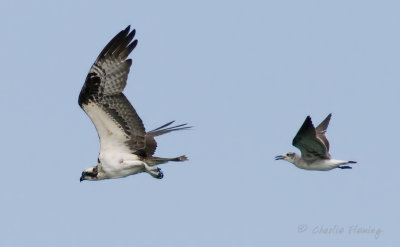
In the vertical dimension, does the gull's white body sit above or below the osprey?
below

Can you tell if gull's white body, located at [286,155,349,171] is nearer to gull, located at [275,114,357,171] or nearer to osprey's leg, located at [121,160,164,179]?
gull, located at [275,114,357,171]

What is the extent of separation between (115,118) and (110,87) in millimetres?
644

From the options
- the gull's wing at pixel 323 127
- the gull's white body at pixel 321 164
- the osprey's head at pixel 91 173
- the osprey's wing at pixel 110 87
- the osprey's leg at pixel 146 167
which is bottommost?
the gull's white body at pixel 321 164

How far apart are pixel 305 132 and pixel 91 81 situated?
544 centimetres

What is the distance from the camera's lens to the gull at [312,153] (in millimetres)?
23188

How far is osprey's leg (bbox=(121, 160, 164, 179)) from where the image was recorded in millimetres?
20453

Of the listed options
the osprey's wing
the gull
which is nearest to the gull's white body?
the gull

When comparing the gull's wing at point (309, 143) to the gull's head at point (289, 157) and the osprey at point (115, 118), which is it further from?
the osprey at point (115, 118)

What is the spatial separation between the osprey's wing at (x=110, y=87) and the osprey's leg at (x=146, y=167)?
0.75m

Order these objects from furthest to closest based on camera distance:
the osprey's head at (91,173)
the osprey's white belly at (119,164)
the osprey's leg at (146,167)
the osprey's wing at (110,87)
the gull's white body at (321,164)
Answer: the gull's white body at (321,164) < the osprey's head at (91,173) < the osprey's white belly at (119,164) < the osprey's leg at (146,167) < the osprey's wing at (110,87)

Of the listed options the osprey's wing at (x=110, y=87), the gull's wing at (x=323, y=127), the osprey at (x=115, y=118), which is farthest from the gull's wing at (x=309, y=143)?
the osprey's wing at (x=110, y=87)

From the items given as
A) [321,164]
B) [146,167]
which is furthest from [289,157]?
[146,167]

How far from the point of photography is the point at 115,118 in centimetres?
2031

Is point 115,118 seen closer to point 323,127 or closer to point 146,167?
point 146,167
